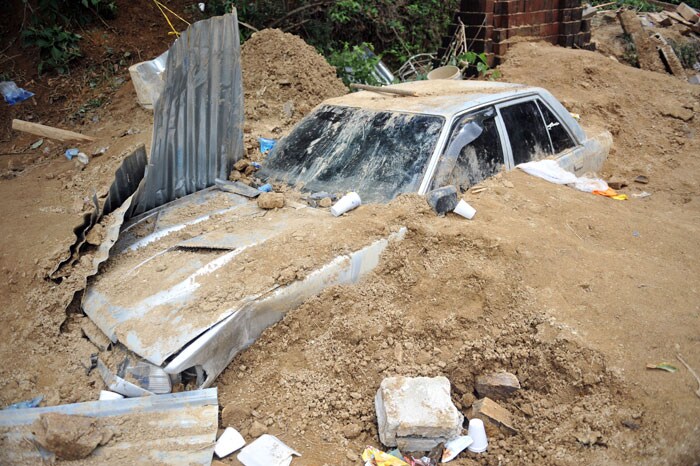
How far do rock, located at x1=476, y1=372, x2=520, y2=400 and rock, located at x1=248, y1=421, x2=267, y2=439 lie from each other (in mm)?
1177

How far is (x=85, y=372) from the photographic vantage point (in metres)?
2.94

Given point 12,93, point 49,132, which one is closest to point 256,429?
point 49,132

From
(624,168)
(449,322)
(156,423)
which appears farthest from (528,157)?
(156,423)

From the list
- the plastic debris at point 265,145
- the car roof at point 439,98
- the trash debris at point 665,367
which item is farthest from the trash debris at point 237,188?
the trash debris at point 665,367

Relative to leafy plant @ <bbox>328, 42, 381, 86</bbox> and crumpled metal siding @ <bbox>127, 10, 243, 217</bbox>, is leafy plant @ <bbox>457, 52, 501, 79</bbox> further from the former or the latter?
crumpled metal siding @ <bbox>127, 10, 243, 217</bbox>

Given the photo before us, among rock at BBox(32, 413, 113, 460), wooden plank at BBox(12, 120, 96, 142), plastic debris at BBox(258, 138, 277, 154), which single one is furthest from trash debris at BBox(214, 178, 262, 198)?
wooden plank at BBox(12, 120, 96, 142)

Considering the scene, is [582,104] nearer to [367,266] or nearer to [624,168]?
[624,168]

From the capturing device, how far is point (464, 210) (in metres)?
3.76

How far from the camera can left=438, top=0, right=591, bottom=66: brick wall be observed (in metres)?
8.24

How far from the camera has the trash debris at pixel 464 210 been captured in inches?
148

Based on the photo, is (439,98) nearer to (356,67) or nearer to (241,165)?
(241,165)

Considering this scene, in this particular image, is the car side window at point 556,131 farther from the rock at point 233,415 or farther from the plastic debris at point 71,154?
the plastic debris at point 71,154

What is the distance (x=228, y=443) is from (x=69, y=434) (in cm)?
72

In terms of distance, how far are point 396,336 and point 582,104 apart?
184 inches
